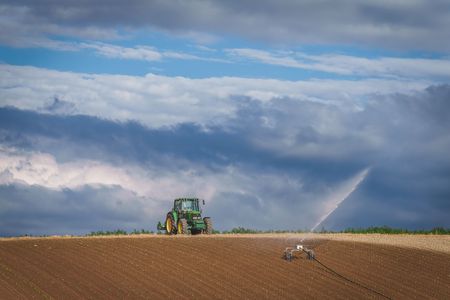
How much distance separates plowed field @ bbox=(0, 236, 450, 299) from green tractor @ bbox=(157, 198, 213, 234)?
6.74 m

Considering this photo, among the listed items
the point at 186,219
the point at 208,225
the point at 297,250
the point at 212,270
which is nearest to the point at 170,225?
the point at 186,219

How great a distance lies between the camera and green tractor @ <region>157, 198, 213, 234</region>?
50125 millimetres

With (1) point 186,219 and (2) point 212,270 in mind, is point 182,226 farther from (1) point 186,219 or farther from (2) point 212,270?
(2) point 212,270

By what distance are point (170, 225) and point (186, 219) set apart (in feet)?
5.40

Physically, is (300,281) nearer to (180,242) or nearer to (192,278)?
(192,278)

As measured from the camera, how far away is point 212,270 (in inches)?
1358

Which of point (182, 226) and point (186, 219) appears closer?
point (182, 226)

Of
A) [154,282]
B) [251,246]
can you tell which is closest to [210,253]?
[251,246]

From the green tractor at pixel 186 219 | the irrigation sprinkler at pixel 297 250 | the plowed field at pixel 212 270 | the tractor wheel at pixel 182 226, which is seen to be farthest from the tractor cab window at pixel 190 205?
the irrigation sprinkler at pixel 297 250

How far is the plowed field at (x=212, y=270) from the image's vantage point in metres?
30.8

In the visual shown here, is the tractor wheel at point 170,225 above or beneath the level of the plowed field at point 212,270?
above

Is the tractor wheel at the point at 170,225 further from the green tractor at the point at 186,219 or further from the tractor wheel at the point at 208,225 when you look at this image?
the tractor wheel at the point at 208,225

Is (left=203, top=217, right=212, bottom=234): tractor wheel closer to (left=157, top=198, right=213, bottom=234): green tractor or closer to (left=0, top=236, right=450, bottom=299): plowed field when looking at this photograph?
(left=157, top=198, right=213, bottom=234): green tractor

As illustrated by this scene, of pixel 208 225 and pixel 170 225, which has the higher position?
pixel 170 225
